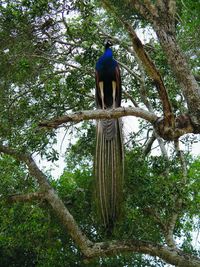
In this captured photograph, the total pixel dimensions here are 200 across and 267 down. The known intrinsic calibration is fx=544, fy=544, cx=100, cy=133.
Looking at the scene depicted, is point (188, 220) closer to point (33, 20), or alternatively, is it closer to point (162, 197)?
point (162, 197)

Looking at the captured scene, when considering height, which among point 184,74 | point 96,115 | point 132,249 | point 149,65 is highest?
point 184,74

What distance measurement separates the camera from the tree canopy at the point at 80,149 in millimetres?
5848

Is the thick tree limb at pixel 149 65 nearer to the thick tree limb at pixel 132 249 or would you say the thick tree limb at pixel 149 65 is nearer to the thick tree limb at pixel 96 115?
the thick tree limb at pixel 96 115

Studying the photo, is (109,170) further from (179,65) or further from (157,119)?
(179,65)

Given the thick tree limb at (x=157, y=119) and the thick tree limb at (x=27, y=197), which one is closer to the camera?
the thick tree limb at (x=157, y=119)

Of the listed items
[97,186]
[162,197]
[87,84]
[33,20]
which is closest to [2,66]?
[33,20]

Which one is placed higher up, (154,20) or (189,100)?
(154,20)

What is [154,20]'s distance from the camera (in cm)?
475

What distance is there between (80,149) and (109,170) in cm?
169

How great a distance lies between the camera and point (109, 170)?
527cm

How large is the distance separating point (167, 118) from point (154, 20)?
978 mm

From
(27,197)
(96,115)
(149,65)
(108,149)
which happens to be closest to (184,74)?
(149,65)

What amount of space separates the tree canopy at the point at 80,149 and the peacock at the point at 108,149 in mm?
242

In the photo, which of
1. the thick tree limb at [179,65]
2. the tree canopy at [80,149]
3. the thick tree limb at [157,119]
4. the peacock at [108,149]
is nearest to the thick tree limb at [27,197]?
the tree canopy at [80,149]
